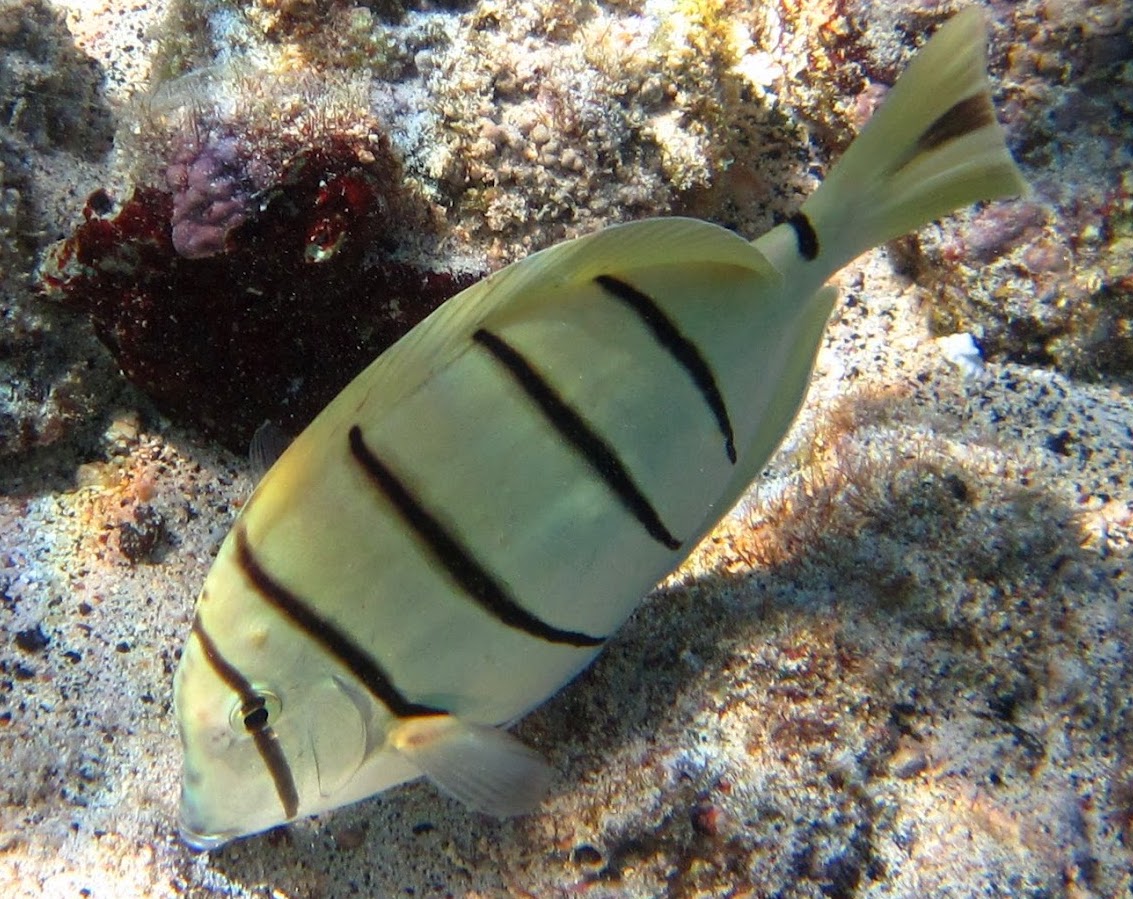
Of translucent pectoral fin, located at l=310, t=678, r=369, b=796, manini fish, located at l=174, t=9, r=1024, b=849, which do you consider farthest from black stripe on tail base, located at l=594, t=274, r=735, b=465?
translucent pectoral fin, located at l=310, t=678, r=369, b=796

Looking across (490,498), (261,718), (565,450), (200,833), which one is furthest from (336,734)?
(565,450)

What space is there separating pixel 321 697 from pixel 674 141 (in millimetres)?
2288

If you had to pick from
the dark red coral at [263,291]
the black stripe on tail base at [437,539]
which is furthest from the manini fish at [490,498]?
the dark red coral at [263,291]

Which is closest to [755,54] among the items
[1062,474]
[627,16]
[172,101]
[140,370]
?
[627,16]

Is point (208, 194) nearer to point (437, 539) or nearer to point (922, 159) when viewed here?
point (437, 539)

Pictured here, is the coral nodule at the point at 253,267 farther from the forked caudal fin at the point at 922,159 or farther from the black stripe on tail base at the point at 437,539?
the forked caudal fin at the point at 922,159

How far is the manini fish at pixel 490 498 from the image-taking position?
1.53 meters

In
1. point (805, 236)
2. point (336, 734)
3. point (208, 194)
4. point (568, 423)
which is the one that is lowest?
point (336, 734)

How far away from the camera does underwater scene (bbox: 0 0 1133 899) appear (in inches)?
62.4

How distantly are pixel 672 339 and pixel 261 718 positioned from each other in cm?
113

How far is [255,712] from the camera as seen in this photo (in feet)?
5.01

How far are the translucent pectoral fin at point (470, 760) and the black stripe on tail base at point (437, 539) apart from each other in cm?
25

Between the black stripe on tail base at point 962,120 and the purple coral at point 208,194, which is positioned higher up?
the purple coral at point 208,194

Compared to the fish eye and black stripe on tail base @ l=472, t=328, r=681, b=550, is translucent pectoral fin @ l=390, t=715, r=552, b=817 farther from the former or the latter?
black stripe on tail base @ l=472, t=328, r=681, b=550
